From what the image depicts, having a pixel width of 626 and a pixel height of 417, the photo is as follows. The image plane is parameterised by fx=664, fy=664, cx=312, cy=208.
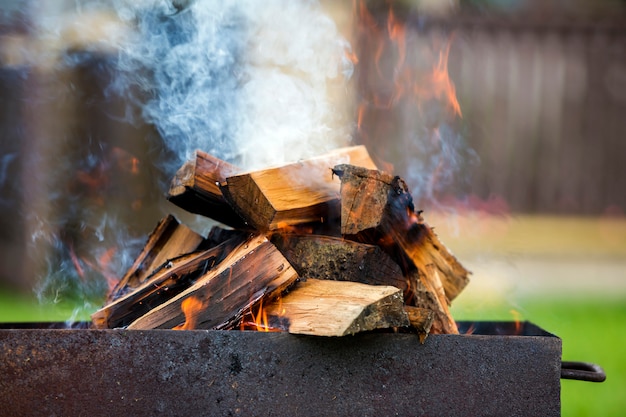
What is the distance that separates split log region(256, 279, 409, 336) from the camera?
1504 mm

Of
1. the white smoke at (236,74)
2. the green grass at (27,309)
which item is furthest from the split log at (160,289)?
the green grass at (27,309)

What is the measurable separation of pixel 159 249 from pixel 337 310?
0.94m

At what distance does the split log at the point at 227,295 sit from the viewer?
1.65 m

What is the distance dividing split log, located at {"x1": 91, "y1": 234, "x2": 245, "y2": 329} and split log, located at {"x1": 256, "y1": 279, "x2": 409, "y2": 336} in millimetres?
350

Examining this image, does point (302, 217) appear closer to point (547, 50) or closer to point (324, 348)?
point (324, 348)

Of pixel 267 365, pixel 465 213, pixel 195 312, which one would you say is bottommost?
pixel 267 365

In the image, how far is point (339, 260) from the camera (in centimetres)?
179

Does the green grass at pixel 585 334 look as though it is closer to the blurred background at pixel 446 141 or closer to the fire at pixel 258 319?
the blurred background at pixel 446 141

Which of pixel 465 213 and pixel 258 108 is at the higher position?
pixel 465 213

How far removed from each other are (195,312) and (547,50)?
4.50 metres

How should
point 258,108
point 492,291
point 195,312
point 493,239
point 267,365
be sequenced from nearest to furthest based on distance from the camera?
point 267,365, point 195,312, point 258,108, point 492,291, point 493,239

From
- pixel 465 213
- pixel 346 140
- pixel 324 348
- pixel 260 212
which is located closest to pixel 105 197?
pixel 346 140

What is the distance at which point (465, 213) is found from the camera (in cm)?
529

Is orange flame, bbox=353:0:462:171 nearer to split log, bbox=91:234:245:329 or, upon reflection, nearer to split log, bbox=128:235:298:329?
split log, bbox=91:234:245:329
